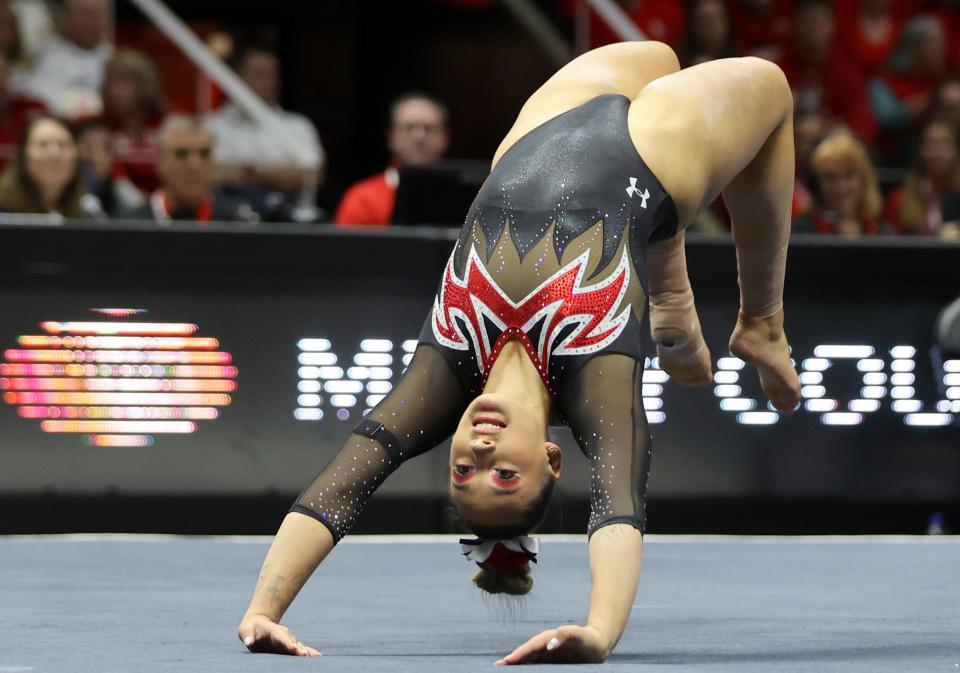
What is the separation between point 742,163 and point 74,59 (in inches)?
210

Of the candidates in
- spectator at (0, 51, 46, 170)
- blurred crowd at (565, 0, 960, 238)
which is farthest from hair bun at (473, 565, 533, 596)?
spectator at (0, 51, 46, 170)

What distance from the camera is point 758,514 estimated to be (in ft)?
21.8

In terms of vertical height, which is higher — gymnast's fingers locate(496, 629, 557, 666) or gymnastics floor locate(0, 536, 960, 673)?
gymnast's fingers locate(496, 629, 557, 666)

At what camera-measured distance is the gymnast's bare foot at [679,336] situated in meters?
4.94

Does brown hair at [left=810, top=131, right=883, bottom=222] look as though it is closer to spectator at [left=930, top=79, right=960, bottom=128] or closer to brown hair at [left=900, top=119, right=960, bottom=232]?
brown hair at [left=900, top=119, right=960, bottom=232]

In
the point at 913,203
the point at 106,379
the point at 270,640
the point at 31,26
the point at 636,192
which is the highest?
the point at 31,26

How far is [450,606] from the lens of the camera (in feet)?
15.5

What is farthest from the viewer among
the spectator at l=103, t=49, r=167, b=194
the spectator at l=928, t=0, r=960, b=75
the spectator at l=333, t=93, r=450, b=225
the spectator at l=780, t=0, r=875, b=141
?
the spectator at l=928, t=0, r=960, b=75

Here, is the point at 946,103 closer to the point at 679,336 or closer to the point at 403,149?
the point at 403,149

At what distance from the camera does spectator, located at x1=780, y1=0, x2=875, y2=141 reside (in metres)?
10.4

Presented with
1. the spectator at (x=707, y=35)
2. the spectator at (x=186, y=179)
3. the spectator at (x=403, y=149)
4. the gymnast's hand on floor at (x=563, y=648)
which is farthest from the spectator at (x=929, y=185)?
the gymnast's hand on floor at (x=563, y=648)

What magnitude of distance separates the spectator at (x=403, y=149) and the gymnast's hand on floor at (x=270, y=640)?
167 inches

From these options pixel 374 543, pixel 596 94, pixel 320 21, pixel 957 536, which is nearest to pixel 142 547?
pixel 374 543

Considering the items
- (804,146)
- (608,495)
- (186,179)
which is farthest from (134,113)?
(608,495)
